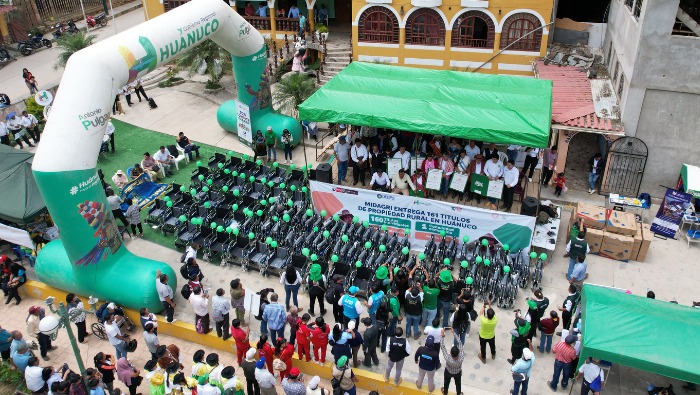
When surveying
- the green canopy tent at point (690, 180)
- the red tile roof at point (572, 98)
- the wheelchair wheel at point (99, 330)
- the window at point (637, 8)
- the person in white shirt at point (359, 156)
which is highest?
the window at point (637, 8)

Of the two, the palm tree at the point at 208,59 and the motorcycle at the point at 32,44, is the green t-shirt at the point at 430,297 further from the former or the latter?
the motorcycle at the point at 32,44

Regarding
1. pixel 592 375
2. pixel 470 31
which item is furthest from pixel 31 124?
pixel 592 375

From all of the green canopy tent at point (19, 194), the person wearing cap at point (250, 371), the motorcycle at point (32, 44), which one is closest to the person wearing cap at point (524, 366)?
the person wearing cap at point (250, 371)

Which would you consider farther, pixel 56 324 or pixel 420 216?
pixel 420 216

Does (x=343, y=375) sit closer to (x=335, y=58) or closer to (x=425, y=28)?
(x=425, y=28)

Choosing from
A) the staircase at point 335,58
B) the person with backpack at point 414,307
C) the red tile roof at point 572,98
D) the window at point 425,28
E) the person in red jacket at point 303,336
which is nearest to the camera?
the person in red jacket at point 303,336

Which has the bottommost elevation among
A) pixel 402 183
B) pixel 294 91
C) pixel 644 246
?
pixel 644 246

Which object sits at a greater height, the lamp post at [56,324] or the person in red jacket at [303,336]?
the lamp post at [56,324]

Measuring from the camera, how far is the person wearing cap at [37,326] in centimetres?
1130

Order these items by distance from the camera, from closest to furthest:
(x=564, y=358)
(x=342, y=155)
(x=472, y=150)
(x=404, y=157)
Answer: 1. (x=564, y=358)
2. (x=404, y=157)
3. (x=472, y=150)
4. (x=342, y=155)

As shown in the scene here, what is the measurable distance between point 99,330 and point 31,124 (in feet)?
37.6

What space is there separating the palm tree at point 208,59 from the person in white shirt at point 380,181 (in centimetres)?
1155

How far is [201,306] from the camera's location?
11.3 meters

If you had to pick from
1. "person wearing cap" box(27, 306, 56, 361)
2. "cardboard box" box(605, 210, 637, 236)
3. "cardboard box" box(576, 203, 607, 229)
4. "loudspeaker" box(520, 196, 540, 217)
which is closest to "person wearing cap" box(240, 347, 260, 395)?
"person wearing cap" box(27, 306, 56, 361)
